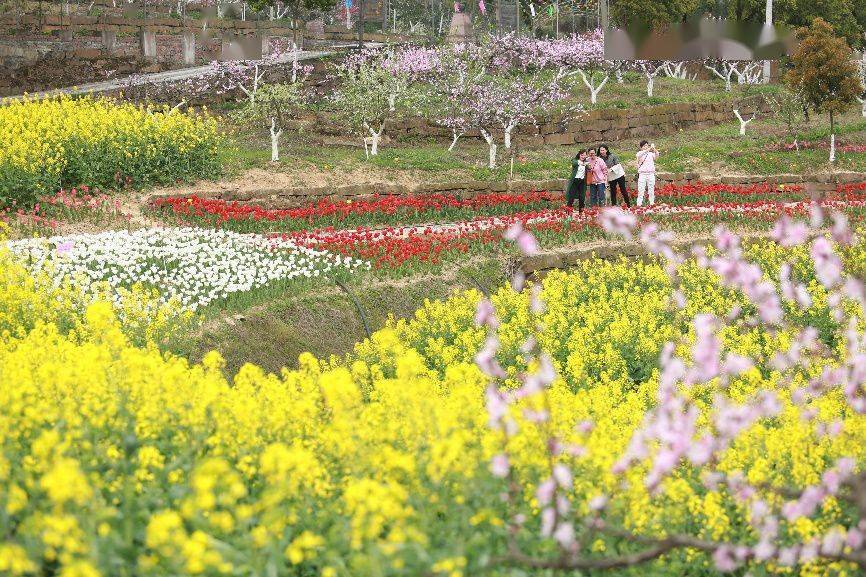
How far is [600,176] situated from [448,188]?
3.51 metres

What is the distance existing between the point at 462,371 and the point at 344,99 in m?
20.5

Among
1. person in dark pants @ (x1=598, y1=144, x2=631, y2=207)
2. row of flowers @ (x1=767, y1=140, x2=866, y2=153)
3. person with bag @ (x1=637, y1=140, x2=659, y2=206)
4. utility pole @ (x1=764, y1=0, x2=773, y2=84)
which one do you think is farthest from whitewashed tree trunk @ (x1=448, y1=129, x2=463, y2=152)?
utility pole @ (x1=764, y1=0, x2=773, y2=84)

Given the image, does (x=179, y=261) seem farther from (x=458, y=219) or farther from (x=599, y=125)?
(x=599, y=125)

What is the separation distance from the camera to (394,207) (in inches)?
826

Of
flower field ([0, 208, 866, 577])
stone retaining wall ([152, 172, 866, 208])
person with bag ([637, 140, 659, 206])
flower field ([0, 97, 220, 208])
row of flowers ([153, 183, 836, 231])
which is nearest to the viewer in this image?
flower field ([0, 208, 866, 577])

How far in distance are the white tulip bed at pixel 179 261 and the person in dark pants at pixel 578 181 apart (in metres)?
6.10

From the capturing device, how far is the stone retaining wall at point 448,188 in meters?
22.1

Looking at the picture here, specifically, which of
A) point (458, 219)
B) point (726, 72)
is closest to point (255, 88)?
point (458, 219)

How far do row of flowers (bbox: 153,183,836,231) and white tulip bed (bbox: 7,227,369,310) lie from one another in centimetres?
178

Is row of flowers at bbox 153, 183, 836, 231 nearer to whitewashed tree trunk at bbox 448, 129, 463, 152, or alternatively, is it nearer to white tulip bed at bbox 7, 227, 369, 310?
white tulip bed at bbox 7, 227, 369, 310

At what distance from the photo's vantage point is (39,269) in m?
15.0

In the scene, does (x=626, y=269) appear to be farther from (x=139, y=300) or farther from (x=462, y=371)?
(x=462, y=371)

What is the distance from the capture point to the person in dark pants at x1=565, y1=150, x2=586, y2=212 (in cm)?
2177

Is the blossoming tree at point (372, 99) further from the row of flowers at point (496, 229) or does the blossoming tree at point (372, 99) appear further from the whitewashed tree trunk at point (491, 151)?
the row of flowers at point (496, 229)
